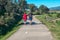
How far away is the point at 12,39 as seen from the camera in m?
18.0

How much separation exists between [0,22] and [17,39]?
26.4 feet

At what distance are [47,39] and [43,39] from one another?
0.91 ft

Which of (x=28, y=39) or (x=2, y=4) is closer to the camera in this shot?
(x=28, y=39)

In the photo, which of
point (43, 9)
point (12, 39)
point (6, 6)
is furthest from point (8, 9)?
point (43, 9)

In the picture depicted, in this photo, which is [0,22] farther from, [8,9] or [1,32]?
[8,9]

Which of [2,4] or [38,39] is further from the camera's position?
[2,4]

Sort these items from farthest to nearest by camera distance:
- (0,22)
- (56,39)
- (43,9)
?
(43,9)
(0,22)
(56,39)

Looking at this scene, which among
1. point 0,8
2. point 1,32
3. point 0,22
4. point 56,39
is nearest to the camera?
point 56,39

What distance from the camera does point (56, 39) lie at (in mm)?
17766

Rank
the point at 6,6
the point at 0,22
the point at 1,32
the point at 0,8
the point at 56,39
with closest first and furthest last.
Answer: the point at 56,39, the point at 1,32, the point at 0,22, the point at 0,8, the point at 6,6

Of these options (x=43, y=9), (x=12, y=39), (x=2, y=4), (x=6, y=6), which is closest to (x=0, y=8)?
(x=2, y=4)

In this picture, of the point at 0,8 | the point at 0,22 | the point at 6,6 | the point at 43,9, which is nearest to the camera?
the point at 0,22

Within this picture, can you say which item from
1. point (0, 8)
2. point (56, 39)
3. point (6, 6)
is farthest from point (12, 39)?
point (6, 6)

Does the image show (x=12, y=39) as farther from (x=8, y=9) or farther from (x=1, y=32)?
(x=8, y=9)
